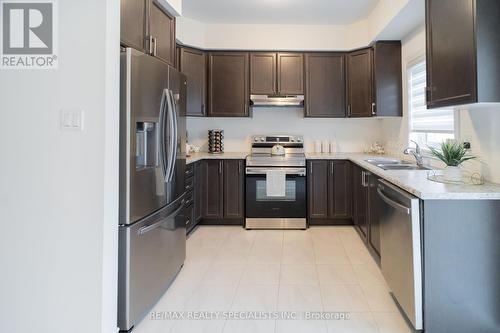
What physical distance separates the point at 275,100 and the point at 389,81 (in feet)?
4.75

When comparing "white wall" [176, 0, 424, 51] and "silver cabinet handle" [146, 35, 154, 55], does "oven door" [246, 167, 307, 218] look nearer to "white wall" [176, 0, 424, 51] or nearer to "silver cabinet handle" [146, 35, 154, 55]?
"white wall" [176, 0, 424, 51]

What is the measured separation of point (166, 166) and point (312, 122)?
10.1 feet

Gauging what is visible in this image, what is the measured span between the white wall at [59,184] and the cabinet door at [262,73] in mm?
2921

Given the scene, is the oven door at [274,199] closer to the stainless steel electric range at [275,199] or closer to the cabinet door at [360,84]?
the stainless steel electric range at [275,199]

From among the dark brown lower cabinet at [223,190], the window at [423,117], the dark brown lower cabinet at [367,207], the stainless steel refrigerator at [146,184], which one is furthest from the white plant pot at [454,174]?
the dark brown lower cabinet at [223,190]

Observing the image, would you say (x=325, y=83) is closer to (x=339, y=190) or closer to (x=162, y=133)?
(x=339, y=190)

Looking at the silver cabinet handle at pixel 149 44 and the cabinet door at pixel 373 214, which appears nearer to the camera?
the silver cabinet handle at pixel 149 44

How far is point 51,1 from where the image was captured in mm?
1777

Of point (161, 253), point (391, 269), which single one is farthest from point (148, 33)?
point (391, 269)

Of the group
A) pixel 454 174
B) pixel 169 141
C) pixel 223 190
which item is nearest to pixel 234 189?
pixel 223 190

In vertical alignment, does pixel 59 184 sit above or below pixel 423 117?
below

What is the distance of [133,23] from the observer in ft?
7.35

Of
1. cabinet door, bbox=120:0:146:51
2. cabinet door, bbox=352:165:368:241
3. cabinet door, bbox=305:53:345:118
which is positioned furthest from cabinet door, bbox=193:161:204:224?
cabinet door, bbox=120:0:146:51

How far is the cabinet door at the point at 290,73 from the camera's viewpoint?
4559 mm
